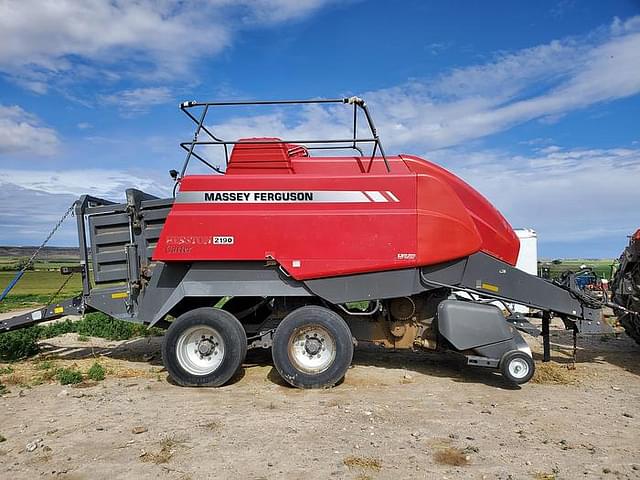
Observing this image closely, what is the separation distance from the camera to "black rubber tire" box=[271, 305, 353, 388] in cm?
651

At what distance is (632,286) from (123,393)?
7.53m

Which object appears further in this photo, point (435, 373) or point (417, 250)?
point (435, 373)

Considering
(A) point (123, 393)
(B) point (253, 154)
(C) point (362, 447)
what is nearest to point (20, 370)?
(A) point (123, 393)

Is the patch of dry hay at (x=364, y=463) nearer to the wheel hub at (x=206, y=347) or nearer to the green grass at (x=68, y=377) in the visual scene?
the wheel hub at (x=206, y=347)

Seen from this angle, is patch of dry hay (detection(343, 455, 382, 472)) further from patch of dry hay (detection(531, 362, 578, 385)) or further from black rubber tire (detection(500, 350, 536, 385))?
patch of dry hay (detection(531, 362, 578, 385))

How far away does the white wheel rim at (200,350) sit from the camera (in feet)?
22.1

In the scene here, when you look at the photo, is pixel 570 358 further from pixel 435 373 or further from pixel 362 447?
pixel 362 447

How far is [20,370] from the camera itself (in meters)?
7.57

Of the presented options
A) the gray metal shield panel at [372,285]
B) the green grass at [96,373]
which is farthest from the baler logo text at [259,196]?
the green grass at [96,373]

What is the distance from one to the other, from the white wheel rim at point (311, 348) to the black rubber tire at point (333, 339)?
0.07m

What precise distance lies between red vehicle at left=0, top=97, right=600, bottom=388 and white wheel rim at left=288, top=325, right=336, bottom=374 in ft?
0.05

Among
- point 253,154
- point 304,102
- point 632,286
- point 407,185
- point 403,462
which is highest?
point 304,102

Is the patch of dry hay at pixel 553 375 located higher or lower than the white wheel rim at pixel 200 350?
lower

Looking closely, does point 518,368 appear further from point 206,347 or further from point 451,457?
point 206,347
